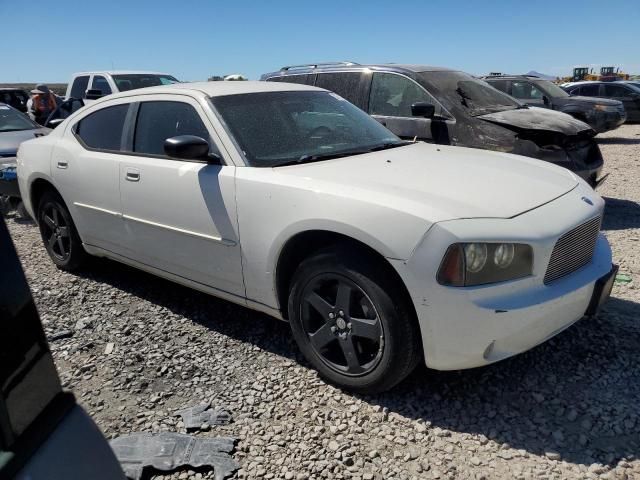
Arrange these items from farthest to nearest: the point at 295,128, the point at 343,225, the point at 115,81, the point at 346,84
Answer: the point at 115,81
the point at 346,84
the point at 295,128
the point at 343,225

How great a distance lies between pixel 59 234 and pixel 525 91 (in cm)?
1223

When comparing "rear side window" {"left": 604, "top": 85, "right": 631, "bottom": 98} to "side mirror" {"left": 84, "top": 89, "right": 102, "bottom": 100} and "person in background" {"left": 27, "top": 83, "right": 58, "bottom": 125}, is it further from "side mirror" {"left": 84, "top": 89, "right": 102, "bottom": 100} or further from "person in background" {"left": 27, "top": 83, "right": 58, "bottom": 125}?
"person in background" {"left": 27, "top": 83, "right": 58, "bottom": 125}

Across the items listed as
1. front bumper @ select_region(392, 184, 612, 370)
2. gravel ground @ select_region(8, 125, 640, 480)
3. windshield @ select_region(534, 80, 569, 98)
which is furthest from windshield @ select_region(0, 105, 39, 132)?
windshield @ select_region(534, 80, 569, 98)

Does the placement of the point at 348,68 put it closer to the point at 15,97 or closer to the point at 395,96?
the point at 395,96

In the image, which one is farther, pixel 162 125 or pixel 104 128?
pixel 104 128

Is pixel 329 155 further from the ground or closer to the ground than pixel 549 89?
further from the ground

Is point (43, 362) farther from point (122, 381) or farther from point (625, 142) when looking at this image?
point (625, 142)

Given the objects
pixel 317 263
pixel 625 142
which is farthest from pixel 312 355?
pixel 625 142

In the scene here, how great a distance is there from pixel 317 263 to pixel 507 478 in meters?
1.33

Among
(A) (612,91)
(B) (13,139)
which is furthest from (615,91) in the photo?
(B) (13,139)

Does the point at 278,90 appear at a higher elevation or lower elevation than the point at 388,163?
higher

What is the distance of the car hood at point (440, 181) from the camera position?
2.55 metres

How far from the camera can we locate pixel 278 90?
3.91 metres

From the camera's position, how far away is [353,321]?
9.07ft
